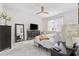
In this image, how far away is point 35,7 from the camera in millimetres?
2553

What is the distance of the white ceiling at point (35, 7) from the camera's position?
2516mm

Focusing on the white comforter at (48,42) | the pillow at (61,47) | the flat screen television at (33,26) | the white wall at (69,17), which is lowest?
the pillow at (61,47)

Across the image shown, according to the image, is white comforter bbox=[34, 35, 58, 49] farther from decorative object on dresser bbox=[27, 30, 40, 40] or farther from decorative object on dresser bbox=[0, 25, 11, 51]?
decorative object on dresser bbox=[0, 25, 11, 51]

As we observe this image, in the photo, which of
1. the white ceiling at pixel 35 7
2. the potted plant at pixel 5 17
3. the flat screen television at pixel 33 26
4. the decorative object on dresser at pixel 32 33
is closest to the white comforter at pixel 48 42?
the decorative object on dresser at pixel 32 33

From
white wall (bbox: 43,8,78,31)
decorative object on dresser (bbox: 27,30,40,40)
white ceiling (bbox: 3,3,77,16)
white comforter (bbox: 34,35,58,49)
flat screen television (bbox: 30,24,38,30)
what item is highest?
white ceiling (bbox: 3,3,77,16)

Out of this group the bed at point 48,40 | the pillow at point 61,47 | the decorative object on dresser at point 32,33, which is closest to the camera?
the pillow at point 61,47

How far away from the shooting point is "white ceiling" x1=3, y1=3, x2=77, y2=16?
2516 mm

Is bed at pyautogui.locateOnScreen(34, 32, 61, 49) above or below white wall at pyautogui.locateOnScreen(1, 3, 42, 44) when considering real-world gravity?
below

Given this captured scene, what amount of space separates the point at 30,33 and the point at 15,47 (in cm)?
50

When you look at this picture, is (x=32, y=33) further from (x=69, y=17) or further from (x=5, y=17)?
(x=69, y=17)

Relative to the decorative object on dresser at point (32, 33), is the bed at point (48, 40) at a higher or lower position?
lower

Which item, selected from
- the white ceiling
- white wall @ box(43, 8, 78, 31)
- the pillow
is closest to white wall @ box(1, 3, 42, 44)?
the white ceiling

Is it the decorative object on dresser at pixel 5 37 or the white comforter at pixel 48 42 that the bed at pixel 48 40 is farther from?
the decorative object on dresser at pixel 5 37

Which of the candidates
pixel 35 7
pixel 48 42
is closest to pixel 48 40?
pixel 48 42
